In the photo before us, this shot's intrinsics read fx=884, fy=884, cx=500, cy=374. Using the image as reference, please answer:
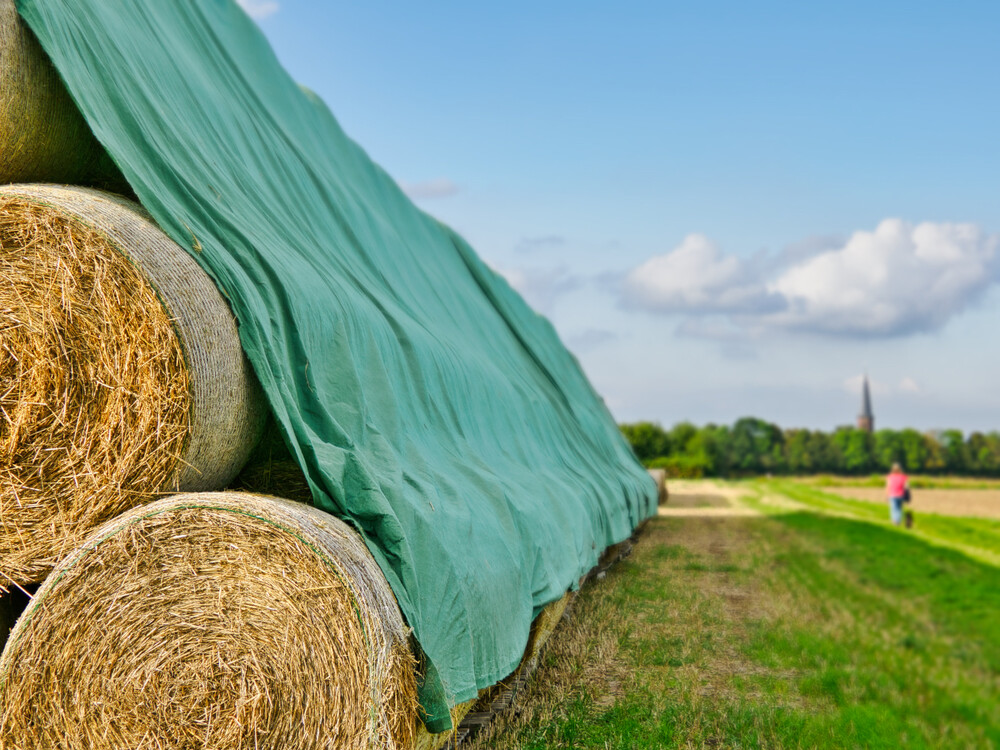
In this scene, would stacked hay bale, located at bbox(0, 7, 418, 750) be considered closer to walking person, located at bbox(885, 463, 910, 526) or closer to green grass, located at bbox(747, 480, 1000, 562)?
green grass, located at bbox(747, 480, 1000, 562)

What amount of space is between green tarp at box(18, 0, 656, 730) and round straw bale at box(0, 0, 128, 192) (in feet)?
0.36

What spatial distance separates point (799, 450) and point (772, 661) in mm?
69122

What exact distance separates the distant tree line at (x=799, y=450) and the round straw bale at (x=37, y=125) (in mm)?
50078

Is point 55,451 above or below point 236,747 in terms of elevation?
above

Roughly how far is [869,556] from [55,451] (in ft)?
34.4

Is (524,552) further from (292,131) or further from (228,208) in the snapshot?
(292,131)

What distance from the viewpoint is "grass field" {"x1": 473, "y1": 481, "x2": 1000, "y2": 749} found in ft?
6.95

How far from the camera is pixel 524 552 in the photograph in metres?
5.09

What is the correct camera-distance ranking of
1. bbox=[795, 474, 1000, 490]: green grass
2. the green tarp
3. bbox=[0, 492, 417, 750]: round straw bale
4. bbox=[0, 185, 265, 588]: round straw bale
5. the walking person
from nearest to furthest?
bbox=[0, 492, 417, 750]: round straw bale
bbox=[0, 185, 265, 588]: round straw bale
the green tarp
the walking person
bbox=[795, 474, 1000, 490]: green grass

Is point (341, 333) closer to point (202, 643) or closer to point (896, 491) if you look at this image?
point (202, 643)

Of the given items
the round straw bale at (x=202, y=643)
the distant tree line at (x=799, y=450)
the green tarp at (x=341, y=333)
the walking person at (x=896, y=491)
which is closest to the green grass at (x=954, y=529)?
the walking person at (x=896, y=491)

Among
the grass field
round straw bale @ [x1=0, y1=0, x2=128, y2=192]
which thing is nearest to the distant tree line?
the grass field

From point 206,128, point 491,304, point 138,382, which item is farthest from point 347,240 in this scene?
point 491,304

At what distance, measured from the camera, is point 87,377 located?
341 cm
